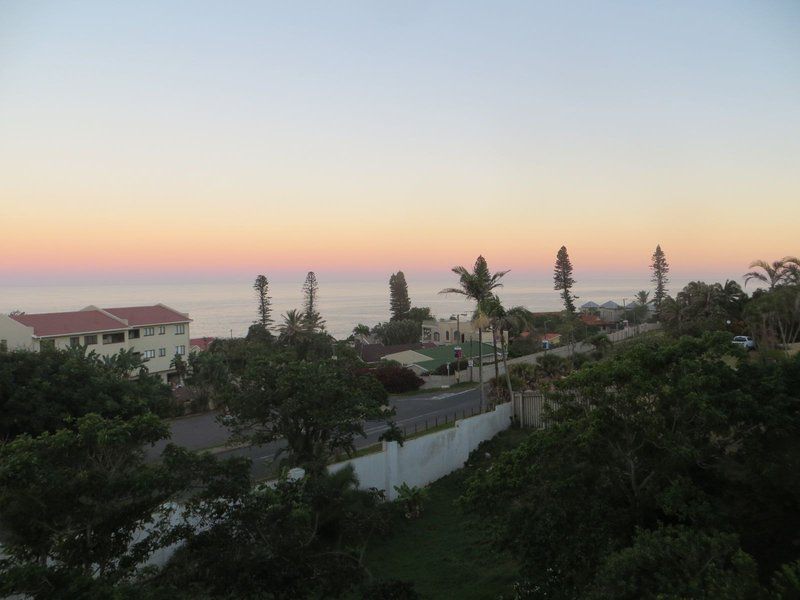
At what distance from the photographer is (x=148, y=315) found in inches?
1884

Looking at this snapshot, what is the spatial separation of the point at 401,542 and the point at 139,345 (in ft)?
122

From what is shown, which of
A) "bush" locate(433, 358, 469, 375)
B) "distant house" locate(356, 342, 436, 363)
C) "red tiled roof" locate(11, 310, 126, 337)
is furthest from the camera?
"distant house" locate(356, 342, 436, 363)

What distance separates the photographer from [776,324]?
31453mm

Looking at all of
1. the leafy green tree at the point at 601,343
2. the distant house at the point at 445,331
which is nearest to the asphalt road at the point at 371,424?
the leafy green tree at the point at 601,343

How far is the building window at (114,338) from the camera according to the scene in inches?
1705

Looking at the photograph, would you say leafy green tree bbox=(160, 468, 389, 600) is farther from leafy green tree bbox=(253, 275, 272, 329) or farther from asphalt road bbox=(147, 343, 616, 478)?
leafy green tree bbox=(253, 275, 272, 329)

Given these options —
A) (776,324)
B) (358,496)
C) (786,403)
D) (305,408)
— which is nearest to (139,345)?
(305,408)

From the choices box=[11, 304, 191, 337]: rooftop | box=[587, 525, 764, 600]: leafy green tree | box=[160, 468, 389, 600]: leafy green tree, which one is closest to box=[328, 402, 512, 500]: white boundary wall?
box=[160, 468, 389, 600]: leafy green tree

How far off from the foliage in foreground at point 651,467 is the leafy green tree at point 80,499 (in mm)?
5136

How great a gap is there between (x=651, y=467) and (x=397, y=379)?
29.1 metres

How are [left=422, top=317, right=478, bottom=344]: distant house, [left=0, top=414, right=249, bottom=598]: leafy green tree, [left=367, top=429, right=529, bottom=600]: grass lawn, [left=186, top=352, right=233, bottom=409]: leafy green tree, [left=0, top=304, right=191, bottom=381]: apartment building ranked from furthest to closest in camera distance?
1. [left=422, top=317, right=478, bottom=344]: distant house
2. [left=0, top=304, right=191, bottom=381]: apartment building
3. [left=186, top=352, right=233, bottom=409]: leafy green tree
4. [left=367, top=429, right=529, bottom=600]: grass lawn
5. [left=0, top=414, right=249, bottom=598]: leafy green tree

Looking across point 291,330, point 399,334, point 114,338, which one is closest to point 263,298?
point 399,334

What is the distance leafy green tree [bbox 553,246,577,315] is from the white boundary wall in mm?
56744

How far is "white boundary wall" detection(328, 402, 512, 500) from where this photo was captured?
16125 mm
